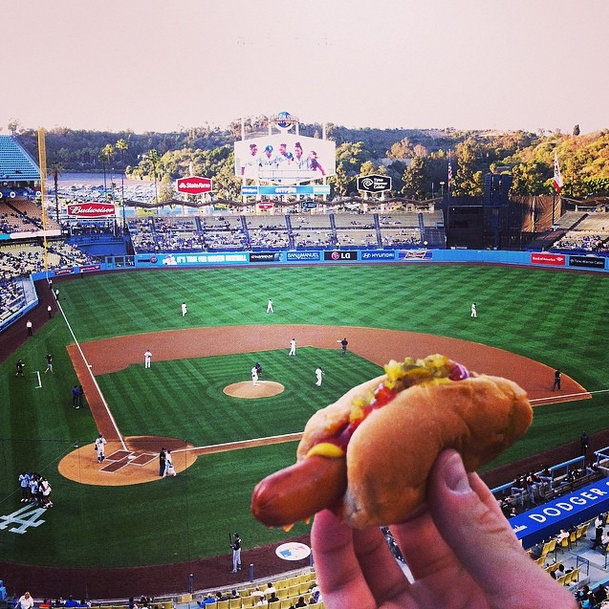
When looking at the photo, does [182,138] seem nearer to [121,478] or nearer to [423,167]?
[423,167]

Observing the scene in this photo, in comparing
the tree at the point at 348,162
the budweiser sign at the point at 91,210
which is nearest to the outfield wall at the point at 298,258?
the budweiser sign at the point at 91,210

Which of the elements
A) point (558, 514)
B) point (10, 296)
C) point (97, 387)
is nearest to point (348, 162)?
point (10, 296)

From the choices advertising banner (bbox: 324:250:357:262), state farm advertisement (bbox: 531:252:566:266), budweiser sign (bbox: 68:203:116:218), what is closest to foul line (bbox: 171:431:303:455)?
state farm advertisement (bbox: 531:252:566:266)

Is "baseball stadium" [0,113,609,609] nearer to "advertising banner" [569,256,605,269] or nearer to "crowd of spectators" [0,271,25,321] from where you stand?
"advertising banner" [569,256,605,269]

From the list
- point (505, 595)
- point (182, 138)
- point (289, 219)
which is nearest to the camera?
point (505, 595)

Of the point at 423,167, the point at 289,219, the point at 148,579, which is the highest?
the point at 423,167

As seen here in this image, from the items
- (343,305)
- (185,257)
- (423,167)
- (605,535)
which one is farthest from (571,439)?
(423,167)

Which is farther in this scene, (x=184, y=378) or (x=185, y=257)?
(x=185, y=257)

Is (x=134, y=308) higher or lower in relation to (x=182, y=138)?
lower
